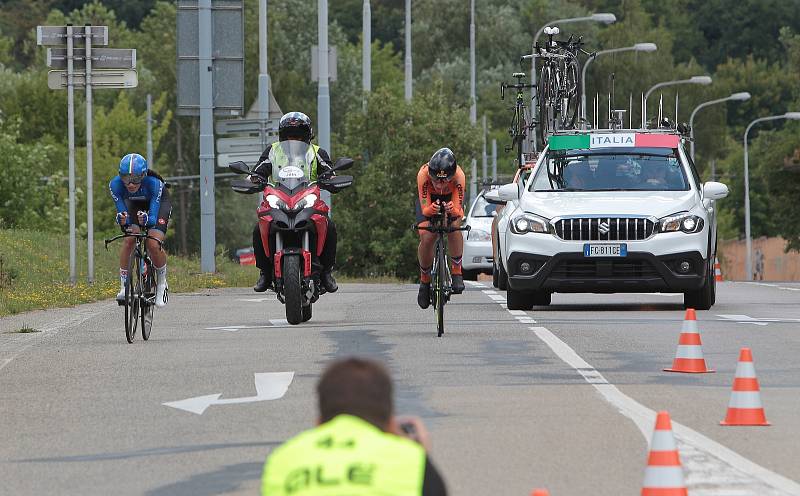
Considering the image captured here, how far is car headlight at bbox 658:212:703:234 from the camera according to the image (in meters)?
20.5

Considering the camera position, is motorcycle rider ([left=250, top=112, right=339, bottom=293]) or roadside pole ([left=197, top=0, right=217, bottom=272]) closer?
motorcycle rider ([left=250, top=112, right=339, bottom=293])

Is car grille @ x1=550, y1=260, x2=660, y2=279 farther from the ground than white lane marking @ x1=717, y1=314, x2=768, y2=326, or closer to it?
farther from the ground

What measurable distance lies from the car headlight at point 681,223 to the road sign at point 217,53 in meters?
17.0

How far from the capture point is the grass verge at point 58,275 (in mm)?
24344

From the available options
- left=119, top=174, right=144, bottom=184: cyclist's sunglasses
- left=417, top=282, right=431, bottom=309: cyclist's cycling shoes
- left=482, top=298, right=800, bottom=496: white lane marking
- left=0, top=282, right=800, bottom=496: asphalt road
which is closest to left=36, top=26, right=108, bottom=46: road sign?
left=0, top=282, right=800, bottom=496: asphalt road

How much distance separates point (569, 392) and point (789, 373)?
2122 mm

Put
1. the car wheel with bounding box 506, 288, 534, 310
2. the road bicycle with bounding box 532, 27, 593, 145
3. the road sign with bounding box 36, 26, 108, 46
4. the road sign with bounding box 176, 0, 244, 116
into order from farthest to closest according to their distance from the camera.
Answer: the road sign with bounding box 176, 0, 244, 116, the road bicycle with bounding box 532, 27, 593, 145, the road sign with bounding box 36, 26, 108, 46, the car wheel with bounding box 506, 288, 534, 310

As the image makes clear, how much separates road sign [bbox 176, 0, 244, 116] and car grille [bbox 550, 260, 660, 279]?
16.9 m

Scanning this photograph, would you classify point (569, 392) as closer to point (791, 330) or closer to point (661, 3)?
point (791, 330)

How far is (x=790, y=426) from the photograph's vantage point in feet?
35.6

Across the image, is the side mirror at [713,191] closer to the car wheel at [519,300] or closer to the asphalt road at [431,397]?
the asphalt road at [431,397]

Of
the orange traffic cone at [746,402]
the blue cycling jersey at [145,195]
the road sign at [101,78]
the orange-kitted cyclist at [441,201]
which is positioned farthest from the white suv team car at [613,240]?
the orange traffic cone at [746,402]

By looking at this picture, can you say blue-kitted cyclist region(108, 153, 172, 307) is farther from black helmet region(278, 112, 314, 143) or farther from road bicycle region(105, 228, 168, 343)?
black helmet region(278, 112, 314, 143)

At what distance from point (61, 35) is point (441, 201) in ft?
39.6
